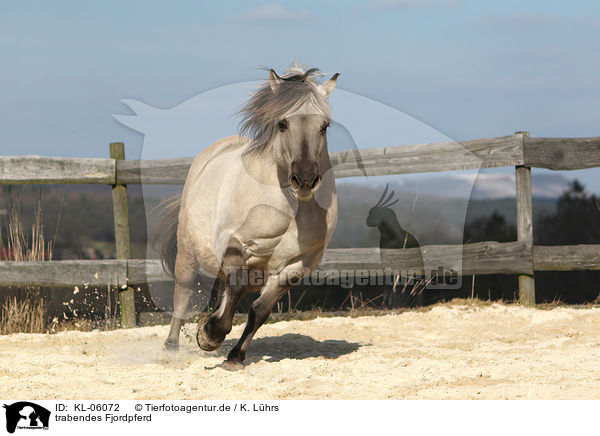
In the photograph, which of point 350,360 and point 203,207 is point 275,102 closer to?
point 203,207

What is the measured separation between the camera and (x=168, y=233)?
5898 millimetres

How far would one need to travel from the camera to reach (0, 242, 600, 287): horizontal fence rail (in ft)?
22.5

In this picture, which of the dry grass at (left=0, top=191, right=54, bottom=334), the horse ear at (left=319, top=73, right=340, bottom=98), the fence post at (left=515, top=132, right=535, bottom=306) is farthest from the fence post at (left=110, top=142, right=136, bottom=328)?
the fence post at (left=515, top=132, right=535, bottom=306)

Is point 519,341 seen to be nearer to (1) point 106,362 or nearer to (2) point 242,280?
(2) point 242,280

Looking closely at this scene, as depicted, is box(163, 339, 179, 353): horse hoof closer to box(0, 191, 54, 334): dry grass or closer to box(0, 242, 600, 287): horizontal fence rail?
box(0, 242, 600, 287): horizontal fence rail

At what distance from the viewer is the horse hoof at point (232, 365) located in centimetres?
427

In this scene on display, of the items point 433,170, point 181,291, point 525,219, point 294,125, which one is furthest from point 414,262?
point 294,125

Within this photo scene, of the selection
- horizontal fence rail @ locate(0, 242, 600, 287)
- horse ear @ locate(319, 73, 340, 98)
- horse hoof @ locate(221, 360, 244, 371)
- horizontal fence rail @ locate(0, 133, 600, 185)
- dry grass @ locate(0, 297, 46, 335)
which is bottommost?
dry grass @ locate(0, 297, 46, 335)

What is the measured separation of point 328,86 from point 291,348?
2238mm

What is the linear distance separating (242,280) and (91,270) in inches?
127

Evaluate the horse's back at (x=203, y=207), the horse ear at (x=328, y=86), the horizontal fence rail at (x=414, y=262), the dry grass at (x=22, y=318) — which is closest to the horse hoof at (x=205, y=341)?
the horse's back at (x=203, y=207)

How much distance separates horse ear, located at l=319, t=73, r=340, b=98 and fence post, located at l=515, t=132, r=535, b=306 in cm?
350

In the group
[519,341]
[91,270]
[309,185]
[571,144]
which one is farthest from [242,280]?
[571,144]

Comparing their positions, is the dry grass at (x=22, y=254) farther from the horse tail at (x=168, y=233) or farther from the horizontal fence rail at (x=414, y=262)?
the horse tail at (x=168, y=233)
